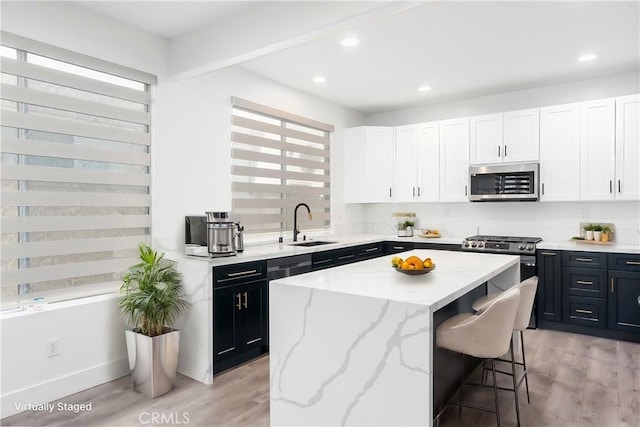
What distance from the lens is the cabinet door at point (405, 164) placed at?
18.2 ft

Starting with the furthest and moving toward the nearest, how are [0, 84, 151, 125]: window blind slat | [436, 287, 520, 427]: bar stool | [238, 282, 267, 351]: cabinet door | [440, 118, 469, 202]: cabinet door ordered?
[440, 118, 469, 202]: cabinet door → [238, 282, 267, 351]: cabinet door → [0, 84, 151, 125]: window blind slat → [436, 287, 520, 427]: bar stool

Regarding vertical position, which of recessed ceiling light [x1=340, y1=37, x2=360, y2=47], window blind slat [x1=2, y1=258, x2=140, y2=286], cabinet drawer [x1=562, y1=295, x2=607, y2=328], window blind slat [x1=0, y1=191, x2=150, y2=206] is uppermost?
recessed ceiling light [x1=340, y1=37, x2=360, y2=47]

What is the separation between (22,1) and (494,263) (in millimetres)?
3716

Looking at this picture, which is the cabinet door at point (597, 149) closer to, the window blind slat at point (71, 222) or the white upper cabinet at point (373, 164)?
the white upper cabinet at point (373, 164)

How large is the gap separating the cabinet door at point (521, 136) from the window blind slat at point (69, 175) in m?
3.95

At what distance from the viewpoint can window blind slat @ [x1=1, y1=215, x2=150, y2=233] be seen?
2688 mm

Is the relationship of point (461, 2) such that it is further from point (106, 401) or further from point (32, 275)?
point (106, 401)

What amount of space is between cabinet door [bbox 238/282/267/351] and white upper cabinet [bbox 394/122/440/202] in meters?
2.74

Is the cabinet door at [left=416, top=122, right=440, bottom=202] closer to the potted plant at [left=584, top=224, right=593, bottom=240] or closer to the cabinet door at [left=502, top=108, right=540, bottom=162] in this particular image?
the cabinet door at [left=502, top=108, right=540, bottom=162]

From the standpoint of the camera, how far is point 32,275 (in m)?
2.77

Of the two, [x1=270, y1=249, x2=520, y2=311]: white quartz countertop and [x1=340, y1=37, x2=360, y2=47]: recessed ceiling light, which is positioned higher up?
[x1=340, y1=37, x2=360, y2=47]: recessed ceiling light

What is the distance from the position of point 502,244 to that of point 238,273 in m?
3.00

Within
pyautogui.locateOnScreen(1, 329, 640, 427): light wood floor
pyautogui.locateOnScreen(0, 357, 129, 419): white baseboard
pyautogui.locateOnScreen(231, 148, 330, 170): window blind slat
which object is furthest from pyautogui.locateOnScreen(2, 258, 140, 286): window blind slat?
pyautogui.locateOnScreen(231, 148, 330, 170): window blind slat

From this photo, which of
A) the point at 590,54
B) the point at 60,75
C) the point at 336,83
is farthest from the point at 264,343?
the point at 590,54
